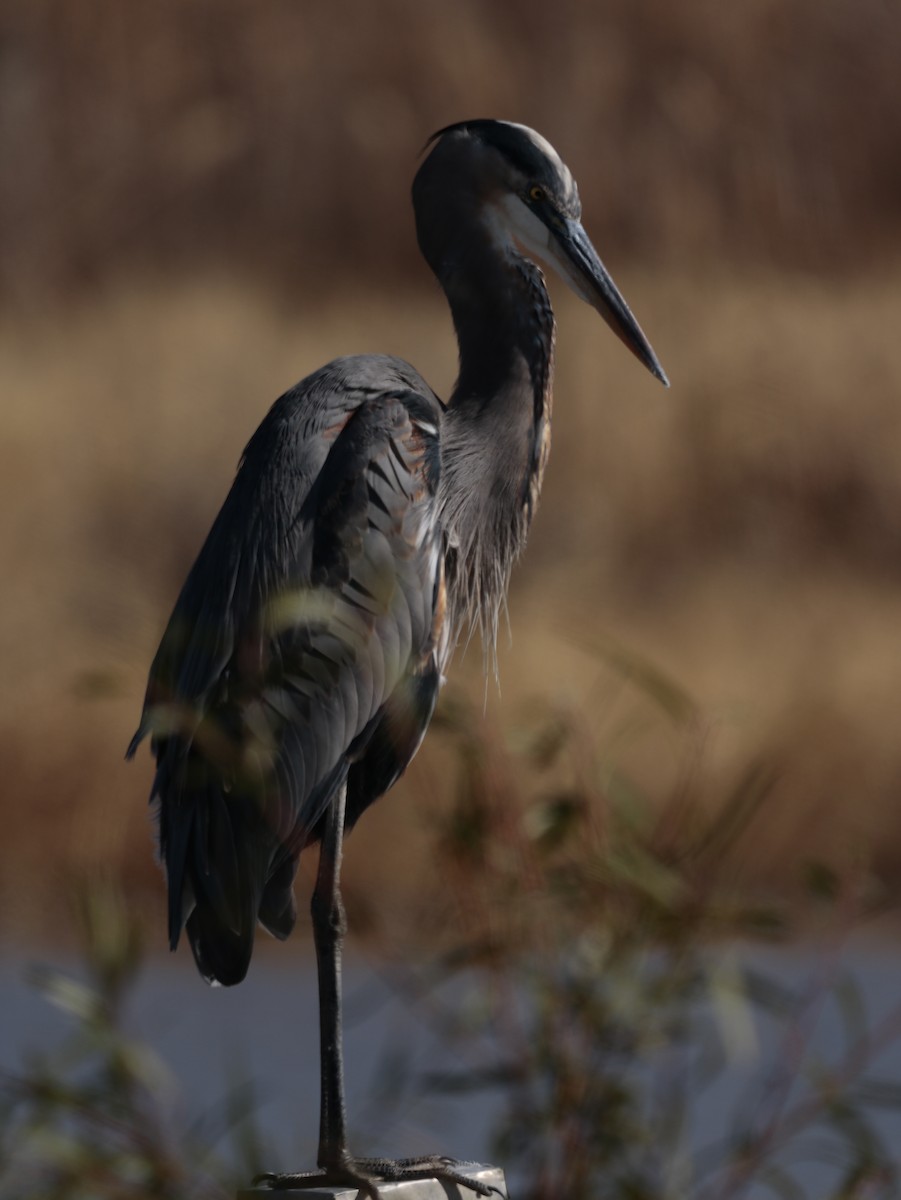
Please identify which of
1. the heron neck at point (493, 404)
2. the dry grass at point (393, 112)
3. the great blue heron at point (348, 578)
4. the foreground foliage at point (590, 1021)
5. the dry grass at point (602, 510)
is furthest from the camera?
the dry grass at point (393, 112)

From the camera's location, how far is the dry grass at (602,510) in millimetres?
6215

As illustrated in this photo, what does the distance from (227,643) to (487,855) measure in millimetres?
481

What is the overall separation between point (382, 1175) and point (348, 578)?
1.90 feet

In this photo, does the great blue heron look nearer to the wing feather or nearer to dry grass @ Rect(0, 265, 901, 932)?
the wing feather

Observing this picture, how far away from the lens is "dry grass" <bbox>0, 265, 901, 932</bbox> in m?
6.21

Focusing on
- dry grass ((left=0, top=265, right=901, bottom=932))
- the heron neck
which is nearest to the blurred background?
dry grass ((left=0, top=265, right=901, bottom=932))

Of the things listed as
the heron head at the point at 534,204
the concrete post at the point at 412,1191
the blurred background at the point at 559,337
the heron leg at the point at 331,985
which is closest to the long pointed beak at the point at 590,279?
the heron head at the point at 534,204

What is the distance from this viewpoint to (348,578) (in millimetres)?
1970

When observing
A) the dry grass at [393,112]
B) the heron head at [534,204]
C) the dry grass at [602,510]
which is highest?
the dry grass at [393,112]

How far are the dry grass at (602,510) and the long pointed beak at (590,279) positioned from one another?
389 centimetres

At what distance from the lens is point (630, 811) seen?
5.04 feet

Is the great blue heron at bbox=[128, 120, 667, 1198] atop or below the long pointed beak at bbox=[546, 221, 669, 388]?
below

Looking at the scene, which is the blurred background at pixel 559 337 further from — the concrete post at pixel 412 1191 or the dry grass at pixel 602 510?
the concrete post at pixel 412 1191

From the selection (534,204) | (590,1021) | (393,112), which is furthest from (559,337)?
(590,1021)
